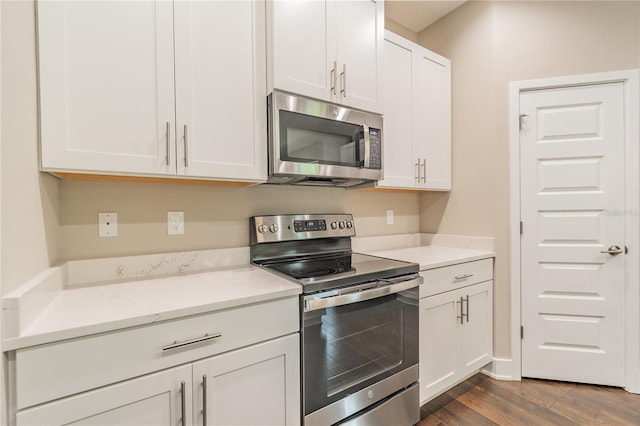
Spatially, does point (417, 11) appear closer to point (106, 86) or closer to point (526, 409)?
point (106, 86)

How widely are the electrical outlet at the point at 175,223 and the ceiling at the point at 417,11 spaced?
7.54 ft

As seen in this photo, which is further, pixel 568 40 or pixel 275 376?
pixel 568 40

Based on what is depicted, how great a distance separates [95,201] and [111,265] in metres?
0.31

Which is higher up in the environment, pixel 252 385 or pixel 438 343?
pixel 252 385

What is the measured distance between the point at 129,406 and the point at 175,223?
2.80 ft

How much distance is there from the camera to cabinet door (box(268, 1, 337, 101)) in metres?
1.46

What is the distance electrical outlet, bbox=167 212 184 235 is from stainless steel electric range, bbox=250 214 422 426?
386 millimetres

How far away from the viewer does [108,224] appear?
1.39 m

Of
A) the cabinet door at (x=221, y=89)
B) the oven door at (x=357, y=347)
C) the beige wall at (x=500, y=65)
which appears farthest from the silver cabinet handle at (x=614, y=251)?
the cabinet door at (x=221, y=89)

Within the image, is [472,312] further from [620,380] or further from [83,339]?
[83,339]

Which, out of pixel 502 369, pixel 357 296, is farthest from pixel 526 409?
pixel 357 296

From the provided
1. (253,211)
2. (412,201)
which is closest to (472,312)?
(412,201)

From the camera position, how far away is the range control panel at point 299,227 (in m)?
1.74

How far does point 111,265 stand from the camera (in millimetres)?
1380
